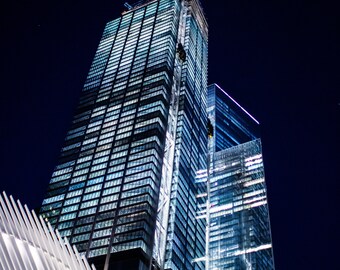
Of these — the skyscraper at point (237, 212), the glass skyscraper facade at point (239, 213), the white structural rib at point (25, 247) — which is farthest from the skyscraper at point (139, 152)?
the white structural rib at point (25, 247)

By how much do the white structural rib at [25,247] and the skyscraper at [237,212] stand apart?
110704 mm

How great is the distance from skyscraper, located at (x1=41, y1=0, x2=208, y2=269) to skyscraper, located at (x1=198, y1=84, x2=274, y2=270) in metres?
17.4

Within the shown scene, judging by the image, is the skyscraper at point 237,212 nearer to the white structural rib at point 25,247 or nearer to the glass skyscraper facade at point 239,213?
the glass skyscraper facade at point 239,213

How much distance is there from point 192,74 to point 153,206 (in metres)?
70.2

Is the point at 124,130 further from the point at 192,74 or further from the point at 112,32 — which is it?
the point at 112,32

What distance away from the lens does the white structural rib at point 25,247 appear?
25922 millimetres

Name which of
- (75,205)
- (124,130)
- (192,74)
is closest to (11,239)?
(75,205)

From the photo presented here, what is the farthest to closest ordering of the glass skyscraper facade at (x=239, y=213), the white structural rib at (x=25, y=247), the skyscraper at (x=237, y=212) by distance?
the glass skyscraper facade at (x=239, y=213), the skyscraper at (x=237, y=212), the white structural rib at (x=25, y=247)

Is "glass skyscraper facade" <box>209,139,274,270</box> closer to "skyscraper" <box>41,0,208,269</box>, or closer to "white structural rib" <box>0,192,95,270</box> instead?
"skyscraper" <box>41,0,208,269</box>

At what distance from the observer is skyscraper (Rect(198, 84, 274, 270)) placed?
14688 cm

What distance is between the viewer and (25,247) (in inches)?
1088

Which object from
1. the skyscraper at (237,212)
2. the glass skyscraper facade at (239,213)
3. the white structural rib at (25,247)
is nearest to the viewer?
the white structural rib at (25,247)

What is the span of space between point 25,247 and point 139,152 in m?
99.1

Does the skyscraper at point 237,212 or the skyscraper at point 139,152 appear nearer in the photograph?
the skyscraper at point 139,152
